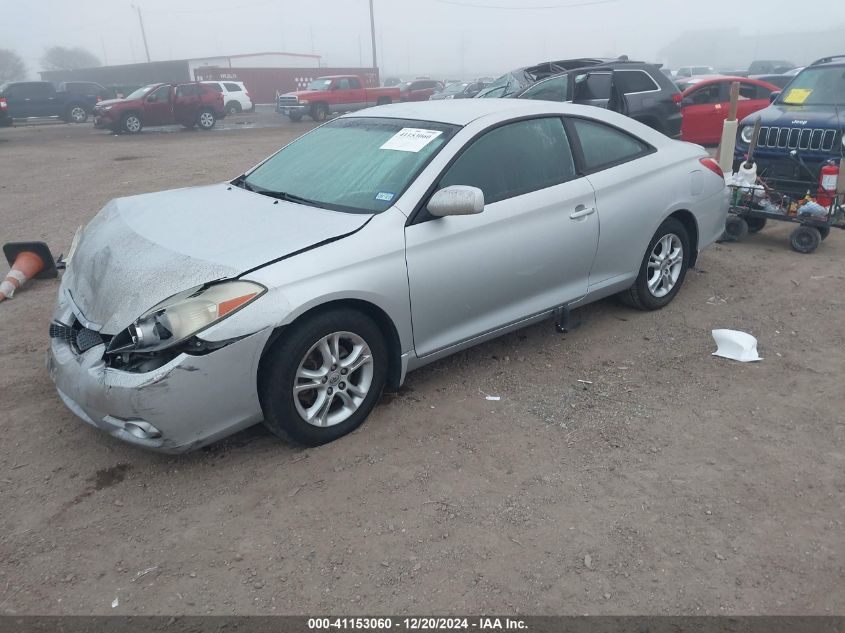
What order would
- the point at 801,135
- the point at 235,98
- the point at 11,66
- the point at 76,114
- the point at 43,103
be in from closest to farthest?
the point at 801,135
the point at 43,103
the point at 76,114
the point at 235,98
the point at 11,66

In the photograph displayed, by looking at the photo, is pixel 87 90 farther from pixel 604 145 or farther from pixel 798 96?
pixel 604 145

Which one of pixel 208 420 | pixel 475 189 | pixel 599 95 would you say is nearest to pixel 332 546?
pixel 208 420

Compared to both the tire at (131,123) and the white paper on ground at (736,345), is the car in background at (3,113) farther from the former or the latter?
the white paper on ground at (736,345)

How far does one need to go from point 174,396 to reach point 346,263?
98cm

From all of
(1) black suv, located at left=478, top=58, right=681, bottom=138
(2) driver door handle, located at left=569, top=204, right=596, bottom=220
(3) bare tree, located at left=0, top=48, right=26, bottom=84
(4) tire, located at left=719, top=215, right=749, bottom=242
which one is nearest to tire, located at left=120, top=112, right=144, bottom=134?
(1) black suv, located at left=478, top=58, right=681, bottom=138

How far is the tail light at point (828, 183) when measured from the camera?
6117mm

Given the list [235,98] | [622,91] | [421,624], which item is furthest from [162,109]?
[421,624]

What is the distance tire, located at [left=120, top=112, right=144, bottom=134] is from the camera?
833 inches

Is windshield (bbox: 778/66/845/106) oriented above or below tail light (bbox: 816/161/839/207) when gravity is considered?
above

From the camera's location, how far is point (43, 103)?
26438mm

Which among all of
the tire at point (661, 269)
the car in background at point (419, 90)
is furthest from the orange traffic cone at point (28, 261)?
the car in background at point (419, 90)

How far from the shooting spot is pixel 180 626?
7.75 ft

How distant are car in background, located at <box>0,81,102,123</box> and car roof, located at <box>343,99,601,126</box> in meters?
26.9

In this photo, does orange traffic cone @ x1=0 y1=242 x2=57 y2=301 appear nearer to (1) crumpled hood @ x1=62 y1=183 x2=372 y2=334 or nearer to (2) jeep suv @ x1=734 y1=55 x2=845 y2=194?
(1) crumpled hood @ x1=62 y1=183 x2=372 y2=334
